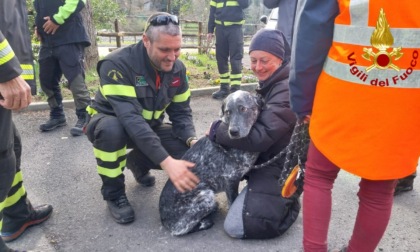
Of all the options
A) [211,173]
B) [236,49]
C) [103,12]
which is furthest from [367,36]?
[103,12]

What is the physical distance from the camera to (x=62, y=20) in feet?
13.8

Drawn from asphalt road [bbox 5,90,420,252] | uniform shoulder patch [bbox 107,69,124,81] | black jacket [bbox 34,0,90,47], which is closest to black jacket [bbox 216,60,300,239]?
asphalt road [bbox 5,90,420,252]

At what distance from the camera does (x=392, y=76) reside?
1548 mm

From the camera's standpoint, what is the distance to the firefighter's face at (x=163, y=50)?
8.60 ft

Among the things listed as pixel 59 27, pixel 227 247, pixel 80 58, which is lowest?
pixel 227 247

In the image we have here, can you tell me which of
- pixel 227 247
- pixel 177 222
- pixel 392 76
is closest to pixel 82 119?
pixel 177 222

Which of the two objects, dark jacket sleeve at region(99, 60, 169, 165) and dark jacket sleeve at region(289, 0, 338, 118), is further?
dark jacket sleeve at region(99, 60, 169, 165)

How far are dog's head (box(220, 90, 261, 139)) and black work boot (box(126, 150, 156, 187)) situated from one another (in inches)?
38.3

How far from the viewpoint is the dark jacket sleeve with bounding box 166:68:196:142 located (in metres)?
3.15

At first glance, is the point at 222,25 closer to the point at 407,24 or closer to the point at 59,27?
the point at 59,27

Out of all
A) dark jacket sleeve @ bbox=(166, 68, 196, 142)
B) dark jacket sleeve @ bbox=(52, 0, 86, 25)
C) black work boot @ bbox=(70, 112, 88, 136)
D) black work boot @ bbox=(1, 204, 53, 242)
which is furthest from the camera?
black work boot @ bbox=(70, 112, 88, 136)

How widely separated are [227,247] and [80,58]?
120 inches

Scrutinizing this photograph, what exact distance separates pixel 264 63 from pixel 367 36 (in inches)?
48.4

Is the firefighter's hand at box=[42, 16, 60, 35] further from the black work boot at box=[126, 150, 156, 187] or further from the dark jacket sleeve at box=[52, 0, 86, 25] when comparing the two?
the black work boot at box=[126, 150, 156, 187]
